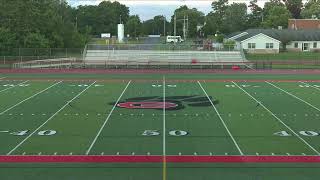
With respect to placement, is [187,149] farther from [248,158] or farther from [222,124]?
[222,124]

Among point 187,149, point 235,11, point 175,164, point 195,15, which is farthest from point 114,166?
point 195,15

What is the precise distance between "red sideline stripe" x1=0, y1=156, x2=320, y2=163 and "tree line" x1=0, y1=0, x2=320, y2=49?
3843 cm

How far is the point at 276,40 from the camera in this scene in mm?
71688

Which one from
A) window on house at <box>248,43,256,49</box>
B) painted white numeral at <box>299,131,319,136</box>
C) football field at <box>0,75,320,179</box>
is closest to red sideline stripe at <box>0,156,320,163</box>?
football field at <box>0,75,320,179</box>

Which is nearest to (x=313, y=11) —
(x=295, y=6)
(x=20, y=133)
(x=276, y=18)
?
(x=276, y=18)

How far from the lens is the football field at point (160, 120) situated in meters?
14.3

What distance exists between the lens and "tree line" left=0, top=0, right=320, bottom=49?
2098 inches

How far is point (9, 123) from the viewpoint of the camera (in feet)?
59.5

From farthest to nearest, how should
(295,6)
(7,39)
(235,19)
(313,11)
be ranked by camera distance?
(295,6) < (313,11) < (235,19) < (7,39)

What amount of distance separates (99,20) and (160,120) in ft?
341

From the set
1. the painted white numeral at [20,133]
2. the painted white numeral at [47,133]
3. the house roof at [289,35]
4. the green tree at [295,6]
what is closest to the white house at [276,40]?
the house roof at [289,35]

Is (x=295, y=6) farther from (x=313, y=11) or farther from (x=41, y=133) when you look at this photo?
(x=41, y=133)

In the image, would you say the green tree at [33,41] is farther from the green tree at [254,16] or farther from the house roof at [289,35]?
the green tree at [254,16]

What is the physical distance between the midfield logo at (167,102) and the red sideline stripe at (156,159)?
8.19 metres
